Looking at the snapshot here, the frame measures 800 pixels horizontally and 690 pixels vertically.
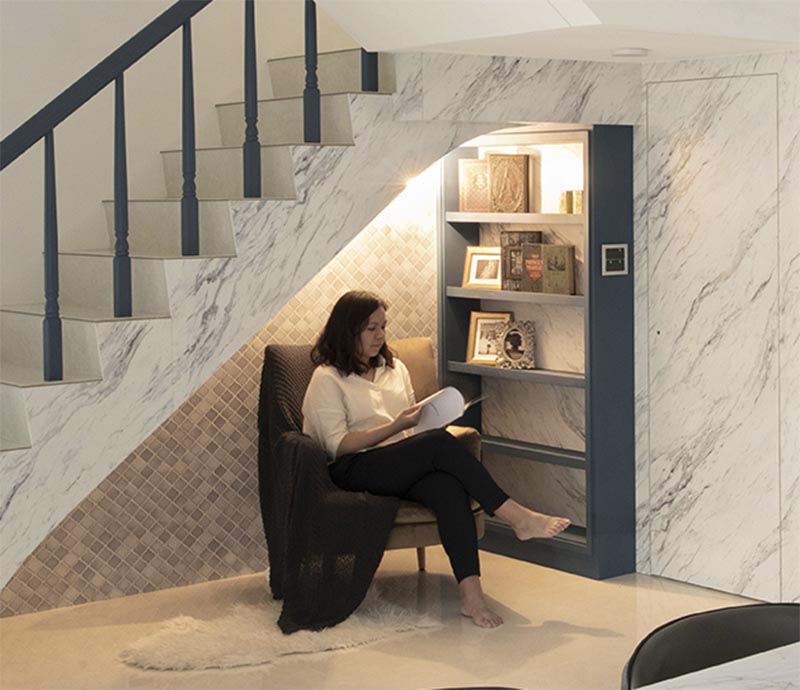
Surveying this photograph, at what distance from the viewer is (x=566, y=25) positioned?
4133mm

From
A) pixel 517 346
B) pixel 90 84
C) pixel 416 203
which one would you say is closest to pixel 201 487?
pixel 517 346

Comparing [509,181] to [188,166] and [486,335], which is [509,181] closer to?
[486,335]

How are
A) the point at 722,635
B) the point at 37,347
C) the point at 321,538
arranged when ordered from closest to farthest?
the point at 722,635, the point at 37,347, the point at 321,538

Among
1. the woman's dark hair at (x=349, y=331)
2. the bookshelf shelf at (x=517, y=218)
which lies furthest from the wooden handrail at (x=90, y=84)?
the bookshelf shelf at (x=517, y=218)

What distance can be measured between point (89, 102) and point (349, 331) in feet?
4.57

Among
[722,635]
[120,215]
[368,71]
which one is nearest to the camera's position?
[722,635]

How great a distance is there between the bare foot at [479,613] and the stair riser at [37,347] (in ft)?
5.74

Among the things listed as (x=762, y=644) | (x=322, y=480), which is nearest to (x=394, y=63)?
(x=322, y=480)

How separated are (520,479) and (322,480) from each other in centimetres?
145

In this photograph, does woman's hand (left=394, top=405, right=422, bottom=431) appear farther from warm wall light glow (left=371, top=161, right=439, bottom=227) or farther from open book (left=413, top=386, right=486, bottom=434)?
warm wall light glow (left=371, top=161, right=439, bottom=227)

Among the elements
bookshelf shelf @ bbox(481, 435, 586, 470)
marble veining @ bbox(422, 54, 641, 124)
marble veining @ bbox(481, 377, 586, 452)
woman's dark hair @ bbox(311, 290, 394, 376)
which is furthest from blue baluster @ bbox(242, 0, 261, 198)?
marble veining @ bbox(481, 377, 586, 452)

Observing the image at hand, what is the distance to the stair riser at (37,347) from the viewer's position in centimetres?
404

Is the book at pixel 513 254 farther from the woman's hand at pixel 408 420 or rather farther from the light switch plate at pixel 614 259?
the woman's hand at pixel 408 420

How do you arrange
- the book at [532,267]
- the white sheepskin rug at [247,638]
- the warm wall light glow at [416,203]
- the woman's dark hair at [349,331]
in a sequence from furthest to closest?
the warm wall light glow at [416,203]
the book at [532,267]
the woman's dark hair at [349,331]
the white sheepskin rug at [247,638]
